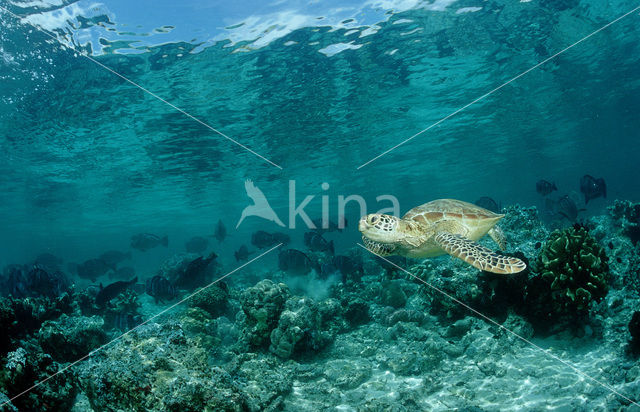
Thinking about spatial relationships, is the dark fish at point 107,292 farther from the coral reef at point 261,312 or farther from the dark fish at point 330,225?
the dark fish at point 330,225

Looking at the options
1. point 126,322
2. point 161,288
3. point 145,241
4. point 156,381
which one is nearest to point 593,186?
point 156,381

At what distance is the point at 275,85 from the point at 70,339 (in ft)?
39.8

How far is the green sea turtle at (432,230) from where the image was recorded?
211 inches

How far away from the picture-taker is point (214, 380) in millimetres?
3135

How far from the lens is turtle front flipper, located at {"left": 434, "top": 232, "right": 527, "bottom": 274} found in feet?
13.6

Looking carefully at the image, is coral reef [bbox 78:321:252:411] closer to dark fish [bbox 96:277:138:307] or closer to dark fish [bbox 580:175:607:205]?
dark fish [bbox 96:277:138:307]

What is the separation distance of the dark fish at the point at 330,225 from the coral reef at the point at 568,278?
31.1 ft

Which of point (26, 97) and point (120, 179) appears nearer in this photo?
point (26, 97)

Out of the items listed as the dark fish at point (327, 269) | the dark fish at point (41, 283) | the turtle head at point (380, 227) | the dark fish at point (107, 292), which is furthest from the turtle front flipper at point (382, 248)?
the dark fish at point (41, 283)

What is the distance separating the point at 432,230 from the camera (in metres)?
6.09

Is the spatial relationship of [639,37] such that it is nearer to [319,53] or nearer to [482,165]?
[319,53]

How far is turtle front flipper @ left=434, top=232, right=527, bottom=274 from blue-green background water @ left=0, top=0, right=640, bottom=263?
946 cm

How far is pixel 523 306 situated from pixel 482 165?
1707 inches

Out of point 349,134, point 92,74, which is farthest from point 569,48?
point 92,74
